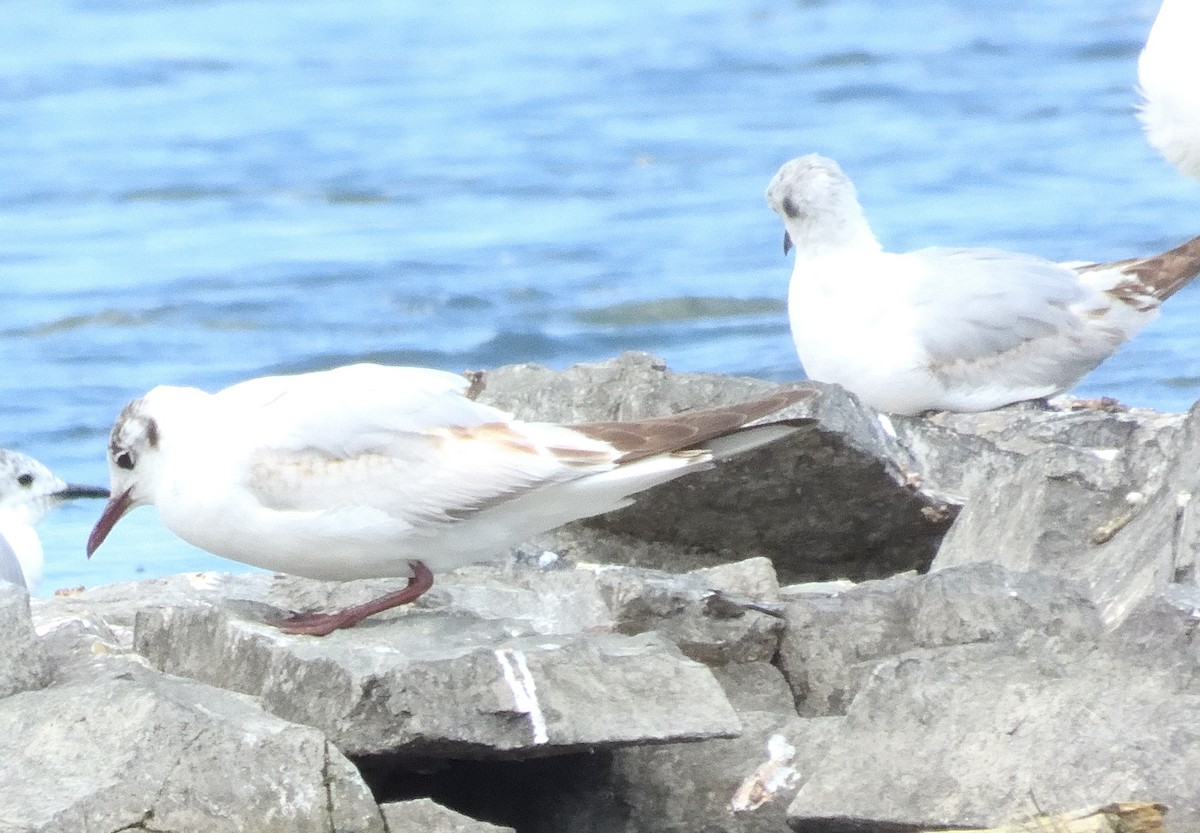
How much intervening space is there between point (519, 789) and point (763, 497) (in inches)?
66.5

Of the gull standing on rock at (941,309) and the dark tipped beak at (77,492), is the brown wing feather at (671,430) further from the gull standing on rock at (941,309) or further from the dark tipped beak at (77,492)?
the dark tipped beak at (77,492)

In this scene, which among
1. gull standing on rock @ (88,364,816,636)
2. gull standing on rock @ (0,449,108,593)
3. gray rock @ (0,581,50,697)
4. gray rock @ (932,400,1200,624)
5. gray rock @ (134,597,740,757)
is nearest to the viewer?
gray rock @ (134,597,740,757)

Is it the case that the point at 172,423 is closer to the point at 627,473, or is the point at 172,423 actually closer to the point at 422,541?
the point at 422,541

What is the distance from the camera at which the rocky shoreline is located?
4297 millimetres

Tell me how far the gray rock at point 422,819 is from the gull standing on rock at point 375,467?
2.22ft

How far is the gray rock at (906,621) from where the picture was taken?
195 inches

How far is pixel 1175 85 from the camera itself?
6.55 meters

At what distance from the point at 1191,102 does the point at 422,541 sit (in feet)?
9.34

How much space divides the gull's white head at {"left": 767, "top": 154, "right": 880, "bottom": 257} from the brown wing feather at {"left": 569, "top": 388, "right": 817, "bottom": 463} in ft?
10.4

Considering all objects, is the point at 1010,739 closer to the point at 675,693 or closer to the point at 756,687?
the point at 675,693

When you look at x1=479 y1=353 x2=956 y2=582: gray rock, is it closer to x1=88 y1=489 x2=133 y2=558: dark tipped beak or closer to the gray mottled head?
x1=88 y1=489 x2=133 y2=558: dark tipped beak

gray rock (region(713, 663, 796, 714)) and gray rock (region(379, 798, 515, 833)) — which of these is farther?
gray rock (region(713, 663, 796, 714))

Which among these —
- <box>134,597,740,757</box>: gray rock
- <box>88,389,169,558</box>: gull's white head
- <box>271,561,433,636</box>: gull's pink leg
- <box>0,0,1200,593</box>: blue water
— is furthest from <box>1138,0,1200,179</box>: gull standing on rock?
<box>0,0,1200,593</box>: blue water

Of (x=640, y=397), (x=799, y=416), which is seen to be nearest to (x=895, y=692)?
(x=799, y=416)
